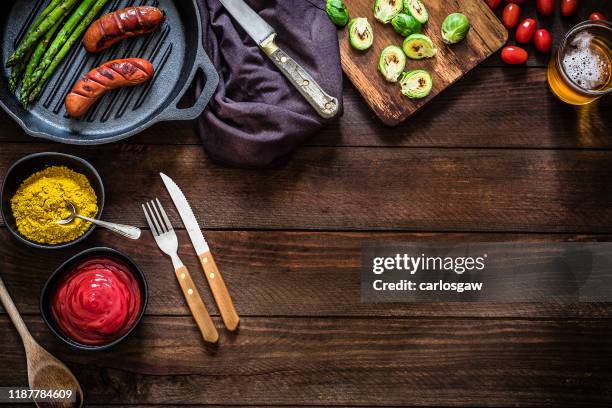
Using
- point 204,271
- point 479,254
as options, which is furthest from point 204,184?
point 479,254

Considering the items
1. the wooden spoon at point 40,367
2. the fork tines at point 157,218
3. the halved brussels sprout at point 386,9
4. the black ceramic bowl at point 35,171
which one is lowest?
the wooden spoon at point 40,367

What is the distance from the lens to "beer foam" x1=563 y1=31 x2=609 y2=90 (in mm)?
1513

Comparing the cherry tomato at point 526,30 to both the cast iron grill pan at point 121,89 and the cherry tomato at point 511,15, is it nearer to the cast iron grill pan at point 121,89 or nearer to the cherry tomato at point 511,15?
the cherry tomato at point 511,15

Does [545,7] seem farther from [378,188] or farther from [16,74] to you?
[16,74]

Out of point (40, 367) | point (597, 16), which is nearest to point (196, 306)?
point (40, 367)

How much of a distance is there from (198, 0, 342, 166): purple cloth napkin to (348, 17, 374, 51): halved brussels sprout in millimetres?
43

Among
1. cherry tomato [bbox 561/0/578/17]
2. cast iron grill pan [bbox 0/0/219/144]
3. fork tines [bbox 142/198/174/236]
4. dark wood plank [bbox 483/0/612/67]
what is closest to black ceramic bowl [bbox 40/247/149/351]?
fork tines [bbox 142/198/174/236]

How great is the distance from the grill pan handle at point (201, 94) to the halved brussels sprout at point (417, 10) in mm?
498

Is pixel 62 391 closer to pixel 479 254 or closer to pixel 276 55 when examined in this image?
pixel 276 55

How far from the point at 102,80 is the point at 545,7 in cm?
109

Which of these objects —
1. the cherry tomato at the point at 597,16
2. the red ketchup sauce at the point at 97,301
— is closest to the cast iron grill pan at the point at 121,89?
the red ketchup sauce at the point at 97,301

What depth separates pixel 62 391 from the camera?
4.78 feet

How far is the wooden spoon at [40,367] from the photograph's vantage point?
1443 mm

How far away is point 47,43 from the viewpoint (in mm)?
1462
